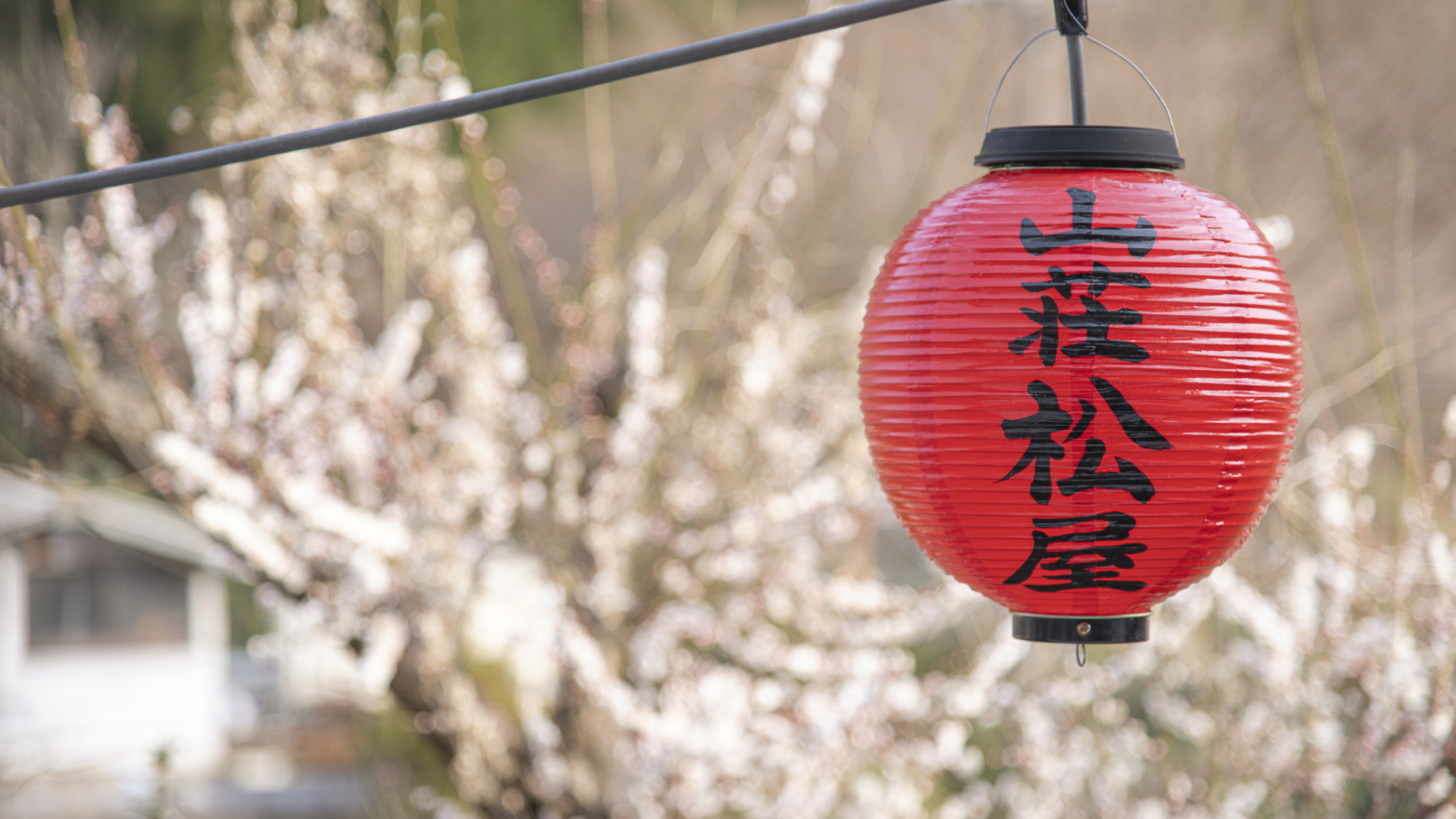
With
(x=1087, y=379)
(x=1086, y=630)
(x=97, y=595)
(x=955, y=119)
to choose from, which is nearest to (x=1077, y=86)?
(x=1087, y=379)

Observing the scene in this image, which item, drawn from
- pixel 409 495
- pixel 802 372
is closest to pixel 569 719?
pixel 409 495

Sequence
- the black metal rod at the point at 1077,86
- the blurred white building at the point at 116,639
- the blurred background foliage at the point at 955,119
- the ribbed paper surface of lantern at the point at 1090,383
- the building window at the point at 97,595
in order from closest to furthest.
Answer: the ribbed paper surface of lantern at the point at 1090,383
the black metal rod at the point at 1077,86
the blurred background foliage at the point at 955,119
the blurred white building at the point at 116,639
the building window at the point at 97,595

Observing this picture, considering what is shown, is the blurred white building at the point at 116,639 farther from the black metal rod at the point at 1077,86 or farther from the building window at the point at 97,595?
the black metal rod at the point at 1077,86

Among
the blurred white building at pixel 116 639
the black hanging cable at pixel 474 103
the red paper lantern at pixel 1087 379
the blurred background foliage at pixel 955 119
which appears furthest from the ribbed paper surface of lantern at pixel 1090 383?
the blurred white building at pixel 116 639

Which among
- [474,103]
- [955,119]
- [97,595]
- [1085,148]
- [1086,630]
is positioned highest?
[955,119]

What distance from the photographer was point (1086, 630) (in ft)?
5.05

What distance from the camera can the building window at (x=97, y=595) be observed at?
8.16 m

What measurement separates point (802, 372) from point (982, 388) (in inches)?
149

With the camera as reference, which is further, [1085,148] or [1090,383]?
[1085,148]

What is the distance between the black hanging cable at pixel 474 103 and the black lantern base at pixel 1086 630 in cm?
85

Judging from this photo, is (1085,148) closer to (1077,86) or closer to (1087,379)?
(1077,86)

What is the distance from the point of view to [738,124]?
270 inches

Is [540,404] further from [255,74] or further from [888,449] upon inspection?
[888,449]

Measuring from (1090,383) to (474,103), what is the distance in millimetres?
905
